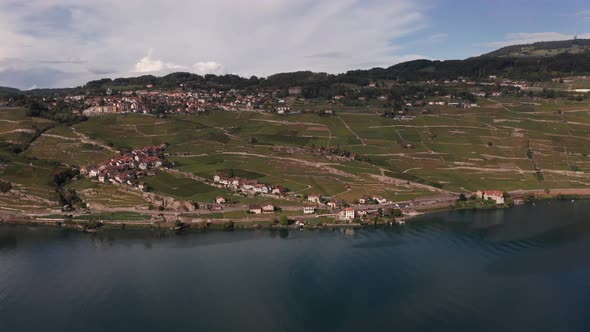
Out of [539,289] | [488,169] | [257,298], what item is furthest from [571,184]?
[257,298]

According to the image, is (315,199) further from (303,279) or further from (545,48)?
(545,48)

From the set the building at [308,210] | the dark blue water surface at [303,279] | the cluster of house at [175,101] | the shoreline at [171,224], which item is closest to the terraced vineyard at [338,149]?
the shoreline at [171,224]

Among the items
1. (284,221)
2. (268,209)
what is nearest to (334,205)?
(284,221)

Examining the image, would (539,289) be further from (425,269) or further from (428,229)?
(428,229)

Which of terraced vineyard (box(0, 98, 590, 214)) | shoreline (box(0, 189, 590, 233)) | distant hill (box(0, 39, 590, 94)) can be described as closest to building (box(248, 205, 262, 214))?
shoreline (box(0, 189, 590, 233))

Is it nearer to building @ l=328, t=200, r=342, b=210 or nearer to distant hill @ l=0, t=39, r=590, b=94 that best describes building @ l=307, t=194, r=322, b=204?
building @ l=328, t=200, r=342, b=210

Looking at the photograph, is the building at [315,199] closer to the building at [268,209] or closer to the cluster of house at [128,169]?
the building at [268,209]
